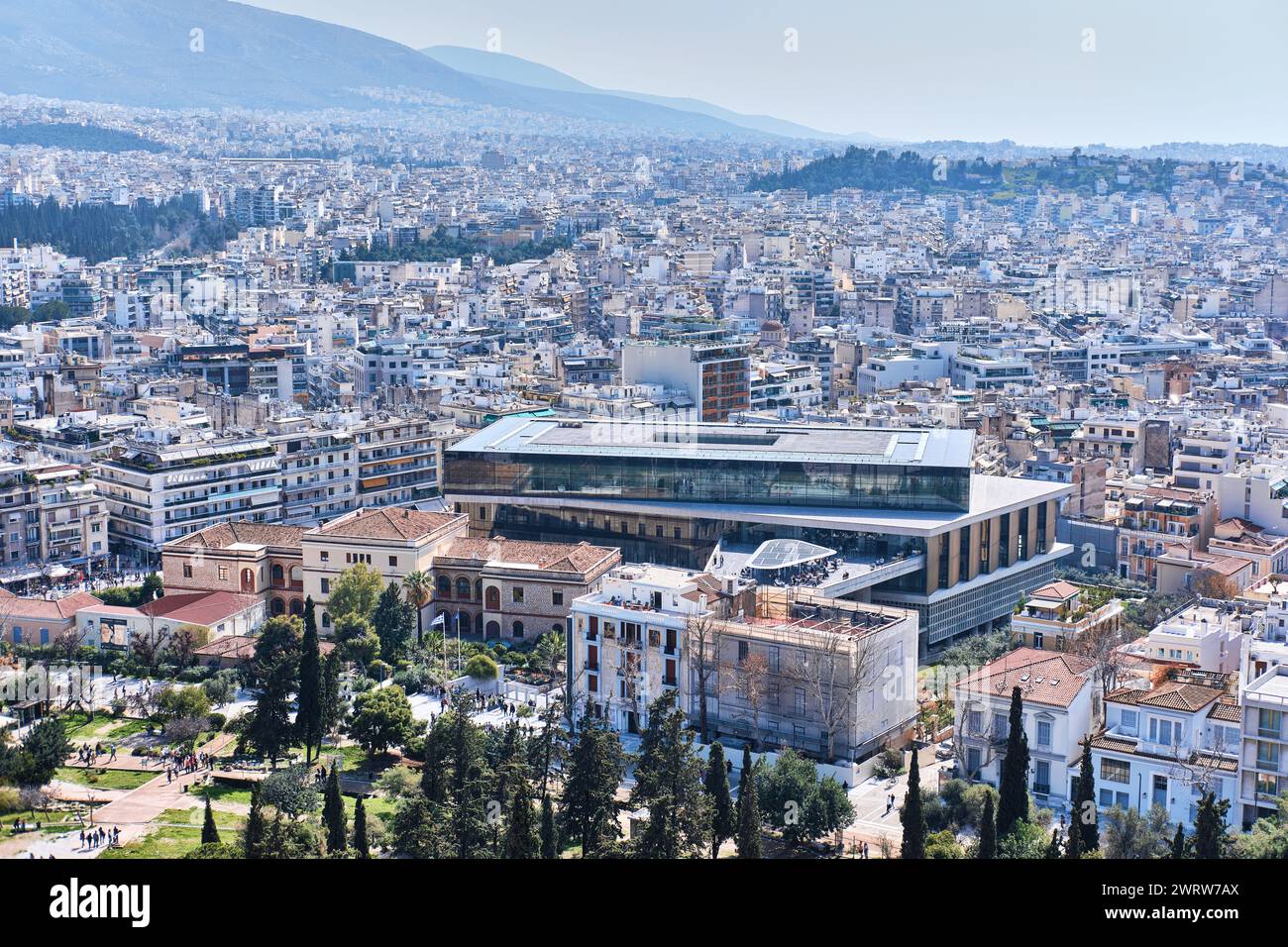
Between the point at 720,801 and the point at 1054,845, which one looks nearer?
the point at 1054,845

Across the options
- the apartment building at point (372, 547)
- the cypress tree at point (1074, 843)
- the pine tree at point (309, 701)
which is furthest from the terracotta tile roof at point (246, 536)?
the cypress tree at point (1074, 843)

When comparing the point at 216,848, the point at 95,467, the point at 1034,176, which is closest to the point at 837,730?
the point at 216,848

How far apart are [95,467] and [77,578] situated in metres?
2.13

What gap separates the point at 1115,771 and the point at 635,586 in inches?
170

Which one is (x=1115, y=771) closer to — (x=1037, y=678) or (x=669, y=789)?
(x=1037, y=678)

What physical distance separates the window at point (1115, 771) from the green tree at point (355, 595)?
7.65m

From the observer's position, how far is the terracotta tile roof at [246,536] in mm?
19062

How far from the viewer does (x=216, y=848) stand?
10.8 metres

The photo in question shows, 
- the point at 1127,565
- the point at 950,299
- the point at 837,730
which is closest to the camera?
the point at 837,730

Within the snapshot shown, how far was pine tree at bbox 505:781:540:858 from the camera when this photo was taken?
1054cm

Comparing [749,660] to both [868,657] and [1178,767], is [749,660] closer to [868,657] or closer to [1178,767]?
[868,657]

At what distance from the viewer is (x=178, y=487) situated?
847 inches

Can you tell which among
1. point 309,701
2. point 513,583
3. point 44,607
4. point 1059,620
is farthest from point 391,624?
point 1059,620

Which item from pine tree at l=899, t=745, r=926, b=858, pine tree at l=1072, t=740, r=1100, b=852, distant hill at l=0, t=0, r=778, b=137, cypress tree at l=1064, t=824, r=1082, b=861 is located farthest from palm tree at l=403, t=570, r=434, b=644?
distant hill at l=0, t=0, r=778, b=137
